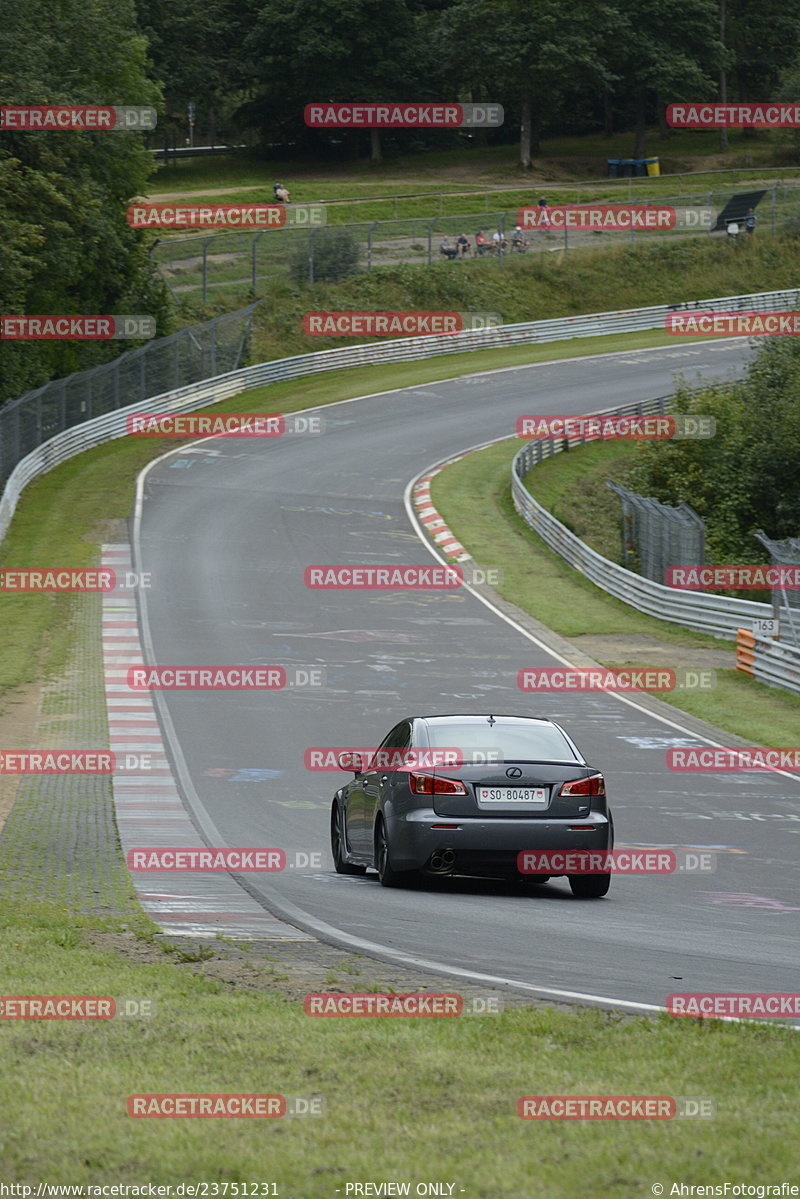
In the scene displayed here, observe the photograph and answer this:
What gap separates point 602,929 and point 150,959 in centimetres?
307

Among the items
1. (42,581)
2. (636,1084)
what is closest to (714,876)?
(636,1084)

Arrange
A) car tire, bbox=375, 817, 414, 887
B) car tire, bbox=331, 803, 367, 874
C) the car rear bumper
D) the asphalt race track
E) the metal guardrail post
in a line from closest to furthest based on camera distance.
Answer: the asphalt race track
the car rear bumper
car tire, bbox=375, 817, 414, 887
car tire, bbox=331, 803, 367, 874
the metal guardrail post

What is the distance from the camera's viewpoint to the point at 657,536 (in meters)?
35.9

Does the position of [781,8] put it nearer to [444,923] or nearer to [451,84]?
[451,84]

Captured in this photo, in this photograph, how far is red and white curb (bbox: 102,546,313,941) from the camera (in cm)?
987

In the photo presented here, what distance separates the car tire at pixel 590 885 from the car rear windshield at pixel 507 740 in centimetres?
92

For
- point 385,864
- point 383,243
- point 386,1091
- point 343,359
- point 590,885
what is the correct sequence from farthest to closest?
point 383,243 → point 343,359 → point 385,864 → point 590,885 → point 386,1091

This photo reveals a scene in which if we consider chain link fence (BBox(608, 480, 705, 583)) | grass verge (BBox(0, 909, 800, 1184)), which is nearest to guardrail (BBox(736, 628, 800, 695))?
chain link fence (BBox(608, 480, 705, 583))

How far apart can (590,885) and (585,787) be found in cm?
82

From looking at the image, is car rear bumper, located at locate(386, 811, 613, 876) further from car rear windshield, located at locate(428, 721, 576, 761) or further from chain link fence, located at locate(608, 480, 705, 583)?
chain link fence, located at locate(608, 480, 705, 583)

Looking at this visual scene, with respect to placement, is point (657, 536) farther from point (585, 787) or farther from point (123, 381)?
point (585, 787)

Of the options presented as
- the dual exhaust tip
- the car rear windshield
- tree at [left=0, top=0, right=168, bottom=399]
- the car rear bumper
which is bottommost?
the dual exhaust tip

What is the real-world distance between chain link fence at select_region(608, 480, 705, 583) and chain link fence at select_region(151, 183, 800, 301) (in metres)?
32.2

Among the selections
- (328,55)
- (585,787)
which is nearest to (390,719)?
(585,787)
